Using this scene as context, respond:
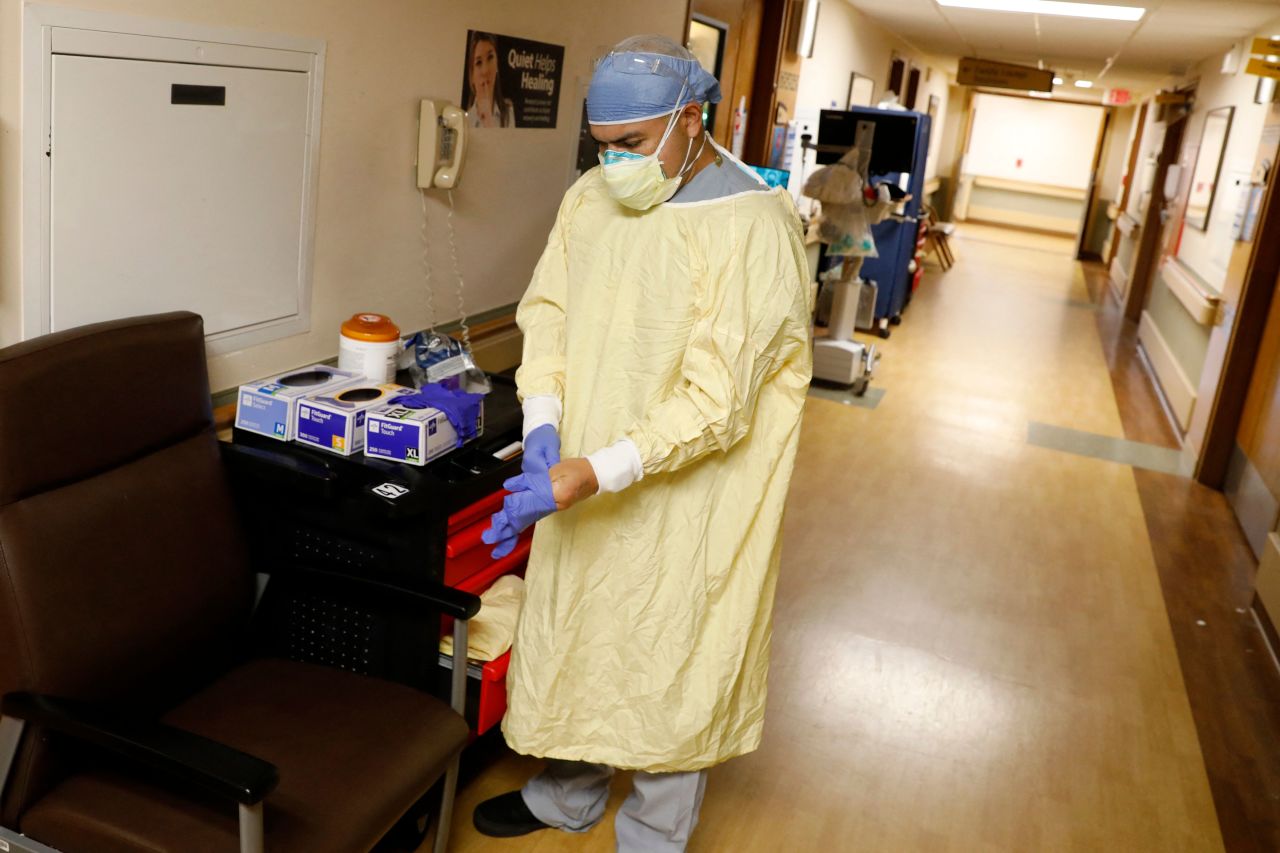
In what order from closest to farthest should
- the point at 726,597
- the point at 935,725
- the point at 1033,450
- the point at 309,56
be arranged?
the point at 726,597
the point at 309,56
the point at 935,725
the point at 1033,450

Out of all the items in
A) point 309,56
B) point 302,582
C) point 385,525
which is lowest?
point 302,582

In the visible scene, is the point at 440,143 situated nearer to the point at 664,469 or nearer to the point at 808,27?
the point at 664,469

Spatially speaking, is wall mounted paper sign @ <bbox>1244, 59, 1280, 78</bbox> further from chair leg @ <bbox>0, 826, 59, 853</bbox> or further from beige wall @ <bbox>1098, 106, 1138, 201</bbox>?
beige wall @ <bbox>1098, 106, 1138, 201</bbox>

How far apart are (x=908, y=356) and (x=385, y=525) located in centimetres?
558

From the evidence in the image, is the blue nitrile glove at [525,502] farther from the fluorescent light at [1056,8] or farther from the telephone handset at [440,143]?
the fluorescent light at [1056,8]

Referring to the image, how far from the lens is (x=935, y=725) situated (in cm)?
279

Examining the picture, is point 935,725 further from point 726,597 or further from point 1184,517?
point 1184,517

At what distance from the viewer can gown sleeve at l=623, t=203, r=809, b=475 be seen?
65.8 inches

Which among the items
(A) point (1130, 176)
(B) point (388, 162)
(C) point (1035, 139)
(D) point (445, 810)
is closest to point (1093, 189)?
(A) point (1130, 176)

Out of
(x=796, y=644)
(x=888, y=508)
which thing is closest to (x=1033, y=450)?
(x=888, y=508)

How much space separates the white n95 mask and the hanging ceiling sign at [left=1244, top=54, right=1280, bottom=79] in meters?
4.04

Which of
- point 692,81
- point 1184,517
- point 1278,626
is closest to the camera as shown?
point 692,81

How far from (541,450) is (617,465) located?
0.57 ft

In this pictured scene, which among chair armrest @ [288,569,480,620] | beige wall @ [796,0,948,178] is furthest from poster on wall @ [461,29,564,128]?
beige wall @ [796,0,948,178]
